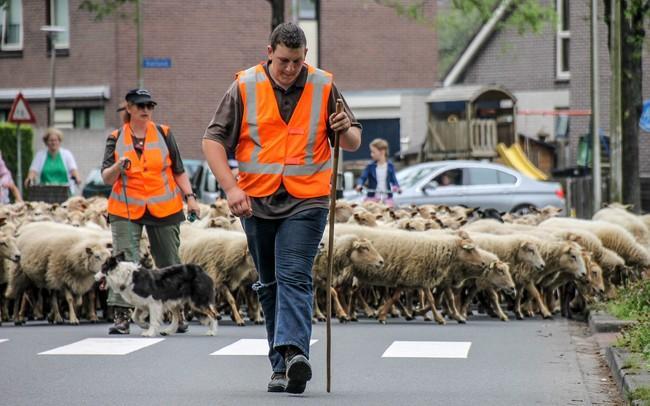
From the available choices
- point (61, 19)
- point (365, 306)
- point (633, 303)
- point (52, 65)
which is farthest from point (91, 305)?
point (61, 19)

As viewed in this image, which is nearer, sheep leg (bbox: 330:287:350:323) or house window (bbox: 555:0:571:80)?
sheep leg (bbox: 330:287:350:323)

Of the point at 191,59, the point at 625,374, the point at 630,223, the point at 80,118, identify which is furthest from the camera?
the point at 80,118

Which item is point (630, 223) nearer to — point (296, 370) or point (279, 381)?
point (279, 381)

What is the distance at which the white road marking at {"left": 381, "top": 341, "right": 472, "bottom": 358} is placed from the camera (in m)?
11.9

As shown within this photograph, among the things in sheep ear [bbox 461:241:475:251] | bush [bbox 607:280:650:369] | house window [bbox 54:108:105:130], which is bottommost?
bush [bbox 607:280:650:369]

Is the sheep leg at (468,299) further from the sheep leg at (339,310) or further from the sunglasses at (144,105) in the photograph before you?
the sunglasses at (144,105)

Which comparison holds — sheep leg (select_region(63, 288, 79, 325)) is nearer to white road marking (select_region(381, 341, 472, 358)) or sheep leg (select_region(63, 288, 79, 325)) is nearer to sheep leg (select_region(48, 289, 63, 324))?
sheep leg (select_region(48, 289, 63, 324))

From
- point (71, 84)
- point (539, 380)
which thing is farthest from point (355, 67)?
→ point (539, 380)

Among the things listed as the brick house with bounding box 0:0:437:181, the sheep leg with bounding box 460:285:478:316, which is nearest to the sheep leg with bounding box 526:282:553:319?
the sheep leg with bounding box 460:285:478:316

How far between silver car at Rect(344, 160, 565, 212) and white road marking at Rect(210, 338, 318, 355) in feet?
54.6

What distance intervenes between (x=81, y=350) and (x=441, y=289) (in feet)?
19.4

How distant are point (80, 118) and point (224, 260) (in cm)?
3179

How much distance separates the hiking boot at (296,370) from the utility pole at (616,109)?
17.6 m

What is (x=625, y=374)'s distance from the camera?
933cm
